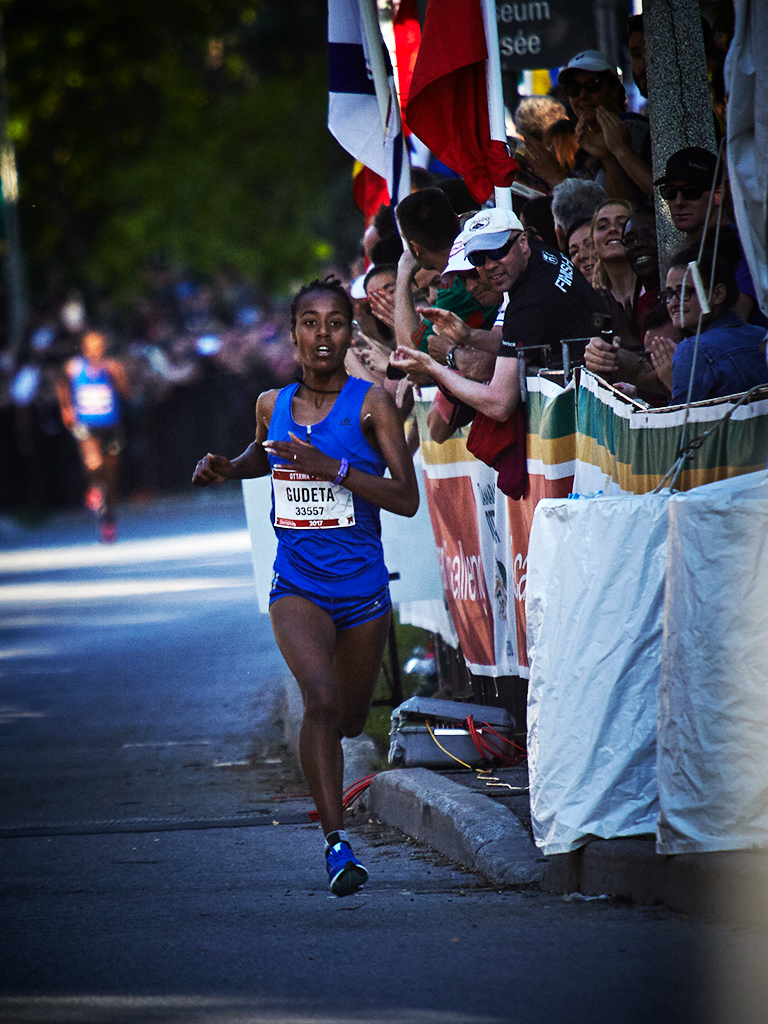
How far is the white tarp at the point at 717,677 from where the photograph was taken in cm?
476

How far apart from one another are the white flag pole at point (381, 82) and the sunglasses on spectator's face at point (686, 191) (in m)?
3.28

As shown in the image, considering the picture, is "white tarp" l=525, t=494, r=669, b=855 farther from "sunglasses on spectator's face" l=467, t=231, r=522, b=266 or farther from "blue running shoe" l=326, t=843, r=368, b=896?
"sunglasses on spectator's face" l=467, t=231, r=522, b=266

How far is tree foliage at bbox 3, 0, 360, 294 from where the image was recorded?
37.7 metres

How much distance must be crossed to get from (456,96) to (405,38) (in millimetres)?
2431

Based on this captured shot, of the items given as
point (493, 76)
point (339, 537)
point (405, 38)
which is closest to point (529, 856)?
point (339, 537)

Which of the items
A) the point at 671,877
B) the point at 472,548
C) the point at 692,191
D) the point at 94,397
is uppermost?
the point at 692,191

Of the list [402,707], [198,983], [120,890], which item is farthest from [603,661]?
[402,707]

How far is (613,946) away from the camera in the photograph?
461 cm

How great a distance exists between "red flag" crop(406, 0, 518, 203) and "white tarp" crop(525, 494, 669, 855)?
3627 millimetres

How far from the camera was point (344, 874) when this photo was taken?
5.59 meters

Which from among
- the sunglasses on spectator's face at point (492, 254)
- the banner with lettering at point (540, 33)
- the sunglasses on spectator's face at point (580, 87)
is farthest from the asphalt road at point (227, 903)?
the banner with lettering at point (540, 33)

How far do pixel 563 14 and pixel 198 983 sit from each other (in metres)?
9.12

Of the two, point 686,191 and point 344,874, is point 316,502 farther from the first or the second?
point 686,191

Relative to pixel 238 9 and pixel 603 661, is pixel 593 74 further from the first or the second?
pixel 238 9
